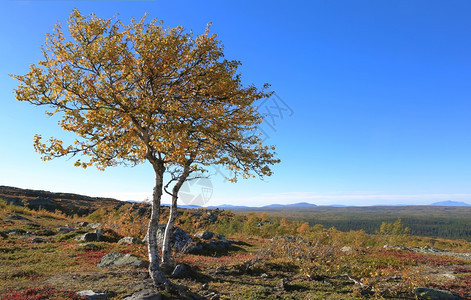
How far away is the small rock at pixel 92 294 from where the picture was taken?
31.4 feet

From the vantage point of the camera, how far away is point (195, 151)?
1391 cm

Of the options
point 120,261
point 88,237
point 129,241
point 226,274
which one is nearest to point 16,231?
point 88,237

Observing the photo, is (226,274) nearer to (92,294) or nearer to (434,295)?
(92,294)

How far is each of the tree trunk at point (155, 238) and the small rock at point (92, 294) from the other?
6.73 feet

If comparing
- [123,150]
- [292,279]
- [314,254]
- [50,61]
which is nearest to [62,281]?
[123,150]

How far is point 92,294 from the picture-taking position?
385 inches

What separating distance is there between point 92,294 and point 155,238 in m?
3.36

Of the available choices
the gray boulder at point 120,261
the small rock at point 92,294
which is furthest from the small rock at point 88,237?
the small rock at point 92,294

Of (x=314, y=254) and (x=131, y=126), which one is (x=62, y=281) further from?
(x=314, y=254)

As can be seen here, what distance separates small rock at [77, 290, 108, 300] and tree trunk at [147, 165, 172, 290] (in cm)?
205

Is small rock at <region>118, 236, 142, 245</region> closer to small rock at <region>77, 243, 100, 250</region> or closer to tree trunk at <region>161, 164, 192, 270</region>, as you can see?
small rock at <region>77, 243, 100, 250</region>

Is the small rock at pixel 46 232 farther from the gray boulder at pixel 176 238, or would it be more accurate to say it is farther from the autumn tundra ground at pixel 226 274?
the gray boulder at pixel 176 238

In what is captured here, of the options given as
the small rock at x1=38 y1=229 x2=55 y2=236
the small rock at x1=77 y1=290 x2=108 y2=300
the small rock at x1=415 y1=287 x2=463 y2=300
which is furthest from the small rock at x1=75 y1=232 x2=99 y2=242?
the small rock at x1=415 y1=287 x2=463 y2=300

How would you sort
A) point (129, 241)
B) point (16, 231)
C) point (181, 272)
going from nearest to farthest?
1. point (181, 272)
2. point (129, 241)
3. point (16, 231)
